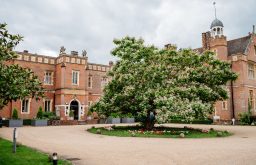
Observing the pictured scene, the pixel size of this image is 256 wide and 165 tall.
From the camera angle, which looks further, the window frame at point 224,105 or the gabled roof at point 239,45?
the gabled roof at point 239,45

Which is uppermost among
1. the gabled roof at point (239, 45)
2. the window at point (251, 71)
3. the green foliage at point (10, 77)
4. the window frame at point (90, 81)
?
the gabled roof at point (239, 45)

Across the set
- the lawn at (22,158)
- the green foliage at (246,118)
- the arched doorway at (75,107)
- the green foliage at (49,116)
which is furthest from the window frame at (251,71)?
the lawn at (22,158)

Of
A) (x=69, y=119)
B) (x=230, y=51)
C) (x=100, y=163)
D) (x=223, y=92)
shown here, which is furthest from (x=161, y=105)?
(x=230, y=51)

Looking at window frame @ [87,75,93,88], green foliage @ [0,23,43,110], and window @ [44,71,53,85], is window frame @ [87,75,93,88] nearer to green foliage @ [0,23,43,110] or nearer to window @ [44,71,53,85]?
window @ [44,71,53,85]

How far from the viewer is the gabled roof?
135 ft

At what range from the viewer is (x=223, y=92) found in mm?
23219

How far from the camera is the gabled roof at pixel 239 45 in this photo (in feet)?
135

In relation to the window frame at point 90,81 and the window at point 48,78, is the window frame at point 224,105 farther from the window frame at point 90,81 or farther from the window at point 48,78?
the window at point 48,78

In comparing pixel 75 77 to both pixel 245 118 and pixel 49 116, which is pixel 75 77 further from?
pixel 245 118

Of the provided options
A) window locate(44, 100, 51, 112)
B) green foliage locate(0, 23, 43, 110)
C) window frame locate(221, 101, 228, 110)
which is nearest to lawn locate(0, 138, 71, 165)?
green foliage locate(0, 23, 43, 110)

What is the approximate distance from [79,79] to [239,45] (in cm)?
2466

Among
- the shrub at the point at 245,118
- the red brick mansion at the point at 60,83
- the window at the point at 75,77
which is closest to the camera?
the shrub at the point at 245,118

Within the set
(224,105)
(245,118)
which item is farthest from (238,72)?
(245,118)

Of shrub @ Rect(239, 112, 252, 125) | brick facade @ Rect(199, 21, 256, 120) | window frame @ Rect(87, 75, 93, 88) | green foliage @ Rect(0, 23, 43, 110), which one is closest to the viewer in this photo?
green foliage @ Rect(0, 23, 43, 110)
